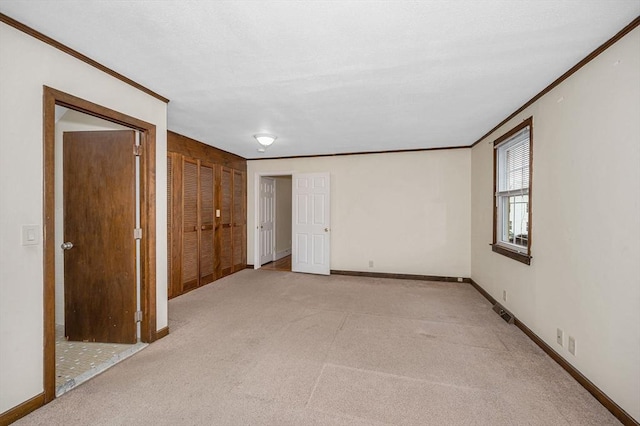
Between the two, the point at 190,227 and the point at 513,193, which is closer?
the point at 513,193

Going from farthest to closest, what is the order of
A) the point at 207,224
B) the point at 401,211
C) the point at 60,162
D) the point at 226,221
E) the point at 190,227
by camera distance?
the point at 226,221 < the point at 401,211 < the point at 207,224 < the point at 190,227 < the point at 60,162

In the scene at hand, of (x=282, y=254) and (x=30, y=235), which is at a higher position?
(x=30, y=235)

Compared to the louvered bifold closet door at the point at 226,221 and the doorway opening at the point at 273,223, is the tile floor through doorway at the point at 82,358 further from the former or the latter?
the doorway opening at the point at 273,223

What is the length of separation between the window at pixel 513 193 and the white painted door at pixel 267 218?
174 inches

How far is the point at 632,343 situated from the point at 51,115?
4.01 metres

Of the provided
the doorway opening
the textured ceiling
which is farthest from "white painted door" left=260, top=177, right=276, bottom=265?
the textured ceiling

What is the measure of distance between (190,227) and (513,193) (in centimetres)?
461

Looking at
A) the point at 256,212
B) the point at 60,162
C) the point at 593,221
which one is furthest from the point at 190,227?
the point at 593,221

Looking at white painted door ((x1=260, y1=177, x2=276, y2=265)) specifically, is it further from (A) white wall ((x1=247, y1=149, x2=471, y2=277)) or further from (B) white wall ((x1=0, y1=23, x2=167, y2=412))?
(B) white wall ((x1=0, y1=23, x2=167, y2=412))

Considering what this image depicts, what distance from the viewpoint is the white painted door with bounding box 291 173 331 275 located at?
5.55 meters

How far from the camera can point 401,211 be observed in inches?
205

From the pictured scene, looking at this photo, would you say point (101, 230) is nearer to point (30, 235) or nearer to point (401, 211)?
point (30, 235)

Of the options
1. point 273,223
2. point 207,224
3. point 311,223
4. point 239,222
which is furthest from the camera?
point 273,223

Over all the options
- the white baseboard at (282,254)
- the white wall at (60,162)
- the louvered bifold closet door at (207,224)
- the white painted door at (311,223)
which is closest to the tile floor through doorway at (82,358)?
the white wall at (60,162)
